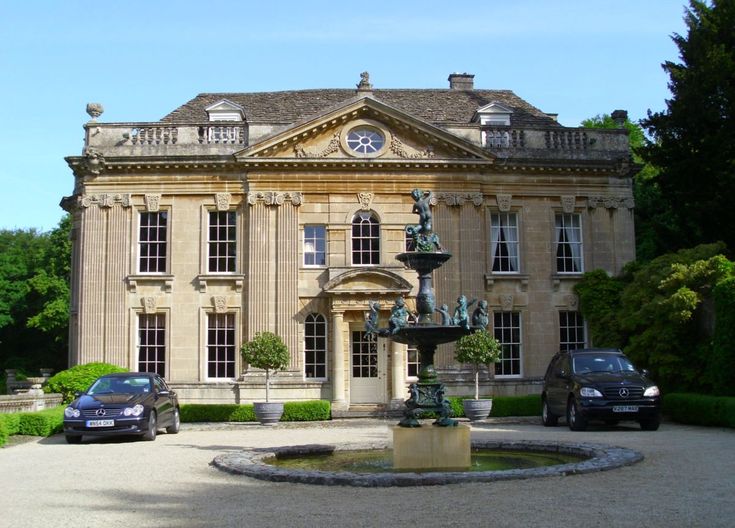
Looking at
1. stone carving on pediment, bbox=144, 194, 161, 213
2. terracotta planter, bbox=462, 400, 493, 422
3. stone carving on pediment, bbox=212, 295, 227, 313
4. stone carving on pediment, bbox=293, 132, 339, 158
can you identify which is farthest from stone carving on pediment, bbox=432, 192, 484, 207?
stone carving on pediment, bbox=144, 194, 161, 213

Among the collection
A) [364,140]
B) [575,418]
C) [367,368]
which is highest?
[364,140]

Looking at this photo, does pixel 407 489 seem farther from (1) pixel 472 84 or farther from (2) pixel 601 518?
(1) pixel 472 84

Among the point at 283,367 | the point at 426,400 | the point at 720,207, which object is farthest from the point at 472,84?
the point at 426,400

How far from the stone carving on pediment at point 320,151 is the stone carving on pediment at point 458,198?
12.4 ft

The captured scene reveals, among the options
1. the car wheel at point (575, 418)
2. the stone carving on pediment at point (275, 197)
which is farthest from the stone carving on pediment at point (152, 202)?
the car wheel at point (575, 418)

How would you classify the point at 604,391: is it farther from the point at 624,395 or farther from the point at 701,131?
the point at 701,131

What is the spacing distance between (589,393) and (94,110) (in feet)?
64.4

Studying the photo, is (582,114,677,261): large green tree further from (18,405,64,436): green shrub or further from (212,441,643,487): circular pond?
(18,405,64,436): green shrub

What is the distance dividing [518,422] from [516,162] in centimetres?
975

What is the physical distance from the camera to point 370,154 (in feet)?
94.3

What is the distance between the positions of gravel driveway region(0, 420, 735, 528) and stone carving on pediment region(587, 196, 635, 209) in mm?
15944

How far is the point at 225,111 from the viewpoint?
31141 mm

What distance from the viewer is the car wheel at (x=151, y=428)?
59.6 feet

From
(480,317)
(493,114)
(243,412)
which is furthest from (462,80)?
(480,317)
